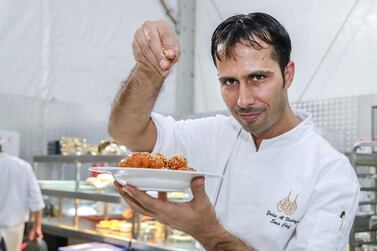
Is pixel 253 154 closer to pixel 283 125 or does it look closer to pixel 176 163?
pixel 283 125

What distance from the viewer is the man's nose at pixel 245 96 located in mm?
1392

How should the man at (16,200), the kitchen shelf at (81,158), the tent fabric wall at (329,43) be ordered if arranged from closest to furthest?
1. the kitchen shelf at (81,158)
2. the tent fabric wall at (329,43)
3. the man at (16,200)

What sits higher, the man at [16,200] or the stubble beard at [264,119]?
the stubble beard at [264,119]

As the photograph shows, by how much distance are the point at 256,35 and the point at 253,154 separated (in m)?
0.45

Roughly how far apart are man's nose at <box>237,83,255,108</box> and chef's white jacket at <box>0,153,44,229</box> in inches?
151

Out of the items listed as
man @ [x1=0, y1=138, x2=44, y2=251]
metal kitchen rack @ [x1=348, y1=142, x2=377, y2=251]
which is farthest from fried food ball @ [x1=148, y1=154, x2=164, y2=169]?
man @ [x1=0, y1=138, x2=44, y2=251]

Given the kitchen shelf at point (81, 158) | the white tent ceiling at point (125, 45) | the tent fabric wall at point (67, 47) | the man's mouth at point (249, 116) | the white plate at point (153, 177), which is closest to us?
the white plate at point (153, 177)

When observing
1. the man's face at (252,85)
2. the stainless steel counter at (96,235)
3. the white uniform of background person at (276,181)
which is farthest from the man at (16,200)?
the man's face at (252,85)

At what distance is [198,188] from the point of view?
121cm

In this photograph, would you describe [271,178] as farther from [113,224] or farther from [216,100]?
[216,100]

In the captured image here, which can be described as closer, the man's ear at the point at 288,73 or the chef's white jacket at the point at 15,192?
the man's ear at the point at 288,73

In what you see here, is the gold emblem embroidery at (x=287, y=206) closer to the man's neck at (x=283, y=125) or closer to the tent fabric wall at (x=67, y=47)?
the man's neck at (x=283, y=125)

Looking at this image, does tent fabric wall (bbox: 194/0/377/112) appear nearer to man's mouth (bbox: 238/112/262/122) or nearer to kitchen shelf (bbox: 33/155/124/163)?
kitchen shelf (bbox: 33/155/124/163)

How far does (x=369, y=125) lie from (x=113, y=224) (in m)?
2.53
